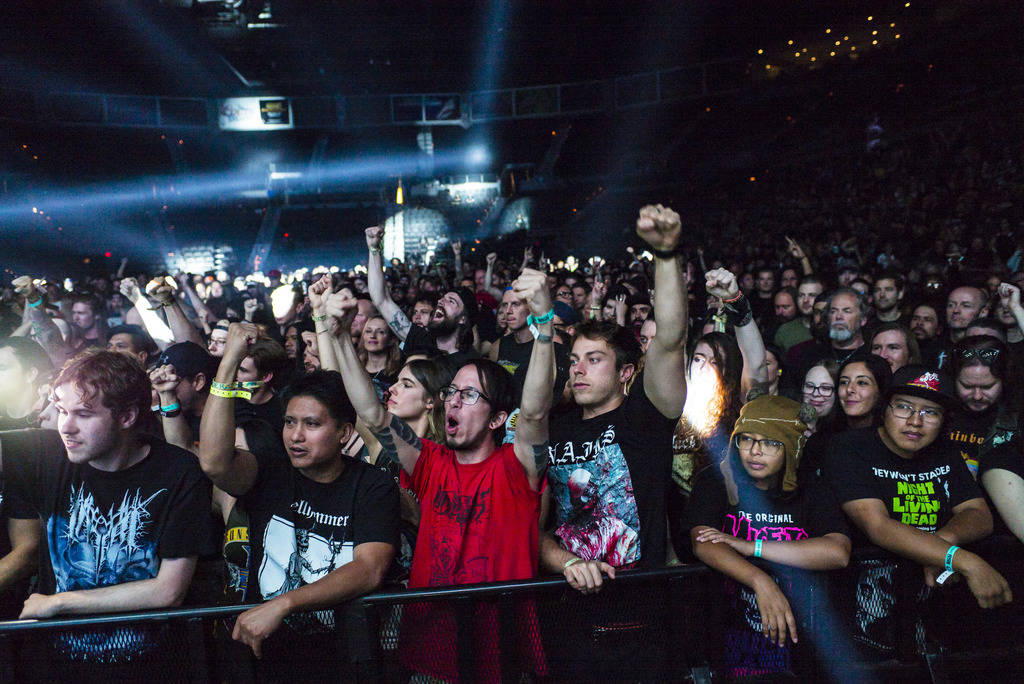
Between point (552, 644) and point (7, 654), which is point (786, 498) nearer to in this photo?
point (552, 644)

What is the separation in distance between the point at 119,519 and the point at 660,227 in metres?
2.03

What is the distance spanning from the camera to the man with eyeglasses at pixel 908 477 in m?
2.70

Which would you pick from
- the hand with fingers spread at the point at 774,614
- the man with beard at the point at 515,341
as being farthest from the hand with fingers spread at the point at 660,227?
the man with beard at the point at 515,341

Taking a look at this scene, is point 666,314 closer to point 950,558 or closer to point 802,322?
point 950,558

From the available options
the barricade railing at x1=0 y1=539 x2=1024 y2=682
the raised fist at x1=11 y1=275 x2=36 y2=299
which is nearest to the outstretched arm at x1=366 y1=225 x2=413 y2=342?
the raised fist at x1=11 y1=275 x2=36 y2=299

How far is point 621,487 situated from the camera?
280 cm

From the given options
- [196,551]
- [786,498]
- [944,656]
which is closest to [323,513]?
[196,551]

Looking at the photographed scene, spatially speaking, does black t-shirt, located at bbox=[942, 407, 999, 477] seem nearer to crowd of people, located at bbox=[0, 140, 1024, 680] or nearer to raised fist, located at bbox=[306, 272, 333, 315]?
crowd of people, located at bbox=[0, 140, 1024, 680]

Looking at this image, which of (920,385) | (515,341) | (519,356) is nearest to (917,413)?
(920,385)

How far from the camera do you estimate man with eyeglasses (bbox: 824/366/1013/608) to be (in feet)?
8.86

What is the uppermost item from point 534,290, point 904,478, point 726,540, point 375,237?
point 375,237

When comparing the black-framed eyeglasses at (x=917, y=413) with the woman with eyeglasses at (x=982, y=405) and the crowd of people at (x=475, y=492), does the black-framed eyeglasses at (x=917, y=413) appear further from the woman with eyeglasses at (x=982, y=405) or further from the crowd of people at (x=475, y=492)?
the woman with eyeglasses at (x=982, y=405)

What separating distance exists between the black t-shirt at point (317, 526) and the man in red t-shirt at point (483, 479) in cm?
22

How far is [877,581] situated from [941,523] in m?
0.48
